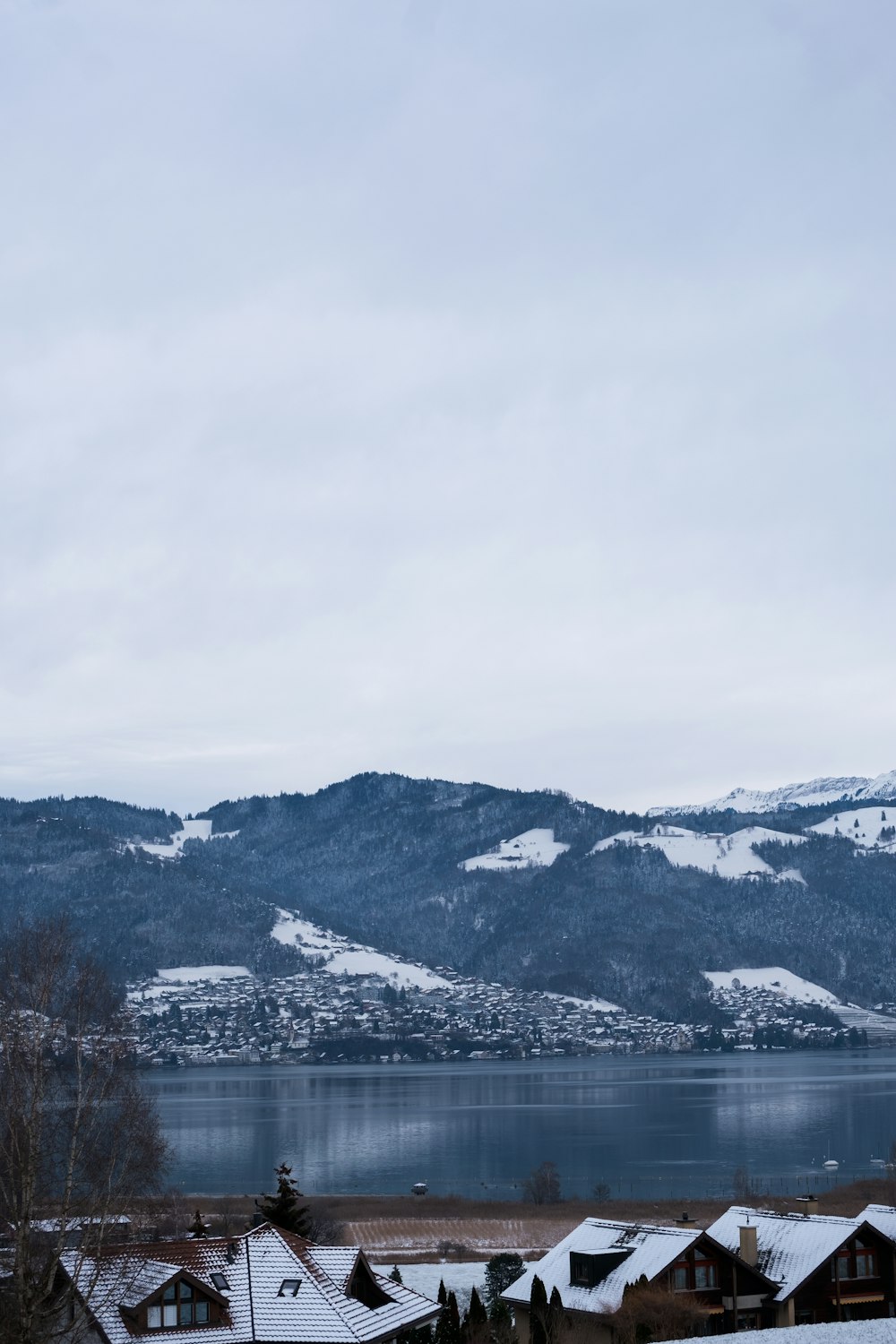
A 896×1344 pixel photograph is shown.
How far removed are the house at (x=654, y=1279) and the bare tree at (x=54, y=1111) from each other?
12.5 metres

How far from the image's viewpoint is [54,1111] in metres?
26.6

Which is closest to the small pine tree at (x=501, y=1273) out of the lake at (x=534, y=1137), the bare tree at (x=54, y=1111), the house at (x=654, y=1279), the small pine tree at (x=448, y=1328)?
the house at (x=654, y=1279)

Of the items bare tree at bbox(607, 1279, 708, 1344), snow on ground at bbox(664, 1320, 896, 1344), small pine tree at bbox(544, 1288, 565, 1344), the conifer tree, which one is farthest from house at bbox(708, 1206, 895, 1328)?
snow on ground at bbox(664, 1320, 896, 1344)

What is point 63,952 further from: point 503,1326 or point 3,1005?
point 503,1326

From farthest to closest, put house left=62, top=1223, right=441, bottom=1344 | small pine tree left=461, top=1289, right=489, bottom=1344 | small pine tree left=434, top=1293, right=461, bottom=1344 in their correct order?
1. small pine tree left=461, top=1289, right=489, bottom=1344
2. small pine tree left=434, top=1293, right=461, bottom=1344
3. house left=62, top=1223, right=441, bottom=1344

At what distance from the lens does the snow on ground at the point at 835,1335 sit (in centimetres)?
1012

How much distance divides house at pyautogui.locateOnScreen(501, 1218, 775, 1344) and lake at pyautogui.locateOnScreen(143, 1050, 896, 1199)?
27.6 m

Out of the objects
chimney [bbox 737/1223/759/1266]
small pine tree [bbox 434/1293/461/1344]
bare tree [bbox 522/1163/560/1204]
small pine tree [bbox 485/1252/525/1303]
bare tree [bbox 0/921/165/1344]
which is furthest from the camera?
bare tree [bbox 522/1163/560/1204]

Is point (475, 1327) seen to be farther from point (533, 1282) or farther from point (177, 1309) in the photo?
point (177, 1309)

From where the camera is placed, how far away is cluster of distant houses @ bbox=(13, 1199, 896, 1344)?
27031 millimetres

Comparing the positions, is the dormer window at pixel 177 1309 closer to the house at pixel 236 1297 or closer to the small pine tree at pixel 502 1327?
the house at pixel 236 1297

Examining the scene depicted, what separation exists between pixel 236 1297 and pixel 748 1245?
44.3 feet

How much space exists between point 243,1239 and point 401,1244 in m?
35.5

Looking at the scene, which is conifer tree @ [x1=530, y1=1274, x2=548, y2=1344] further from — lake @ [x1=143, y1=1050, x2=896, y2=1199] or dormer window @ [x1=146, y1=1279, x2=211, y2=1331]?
lake @ [x1=143, y1=1050, x2=896, y2=1199]
